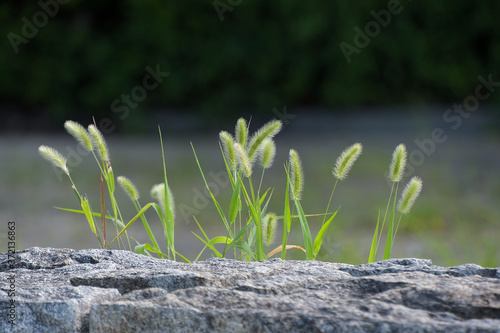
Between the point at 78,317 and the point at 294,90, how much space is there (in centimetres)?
486

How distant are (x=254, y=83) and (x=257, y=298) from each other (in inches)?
193

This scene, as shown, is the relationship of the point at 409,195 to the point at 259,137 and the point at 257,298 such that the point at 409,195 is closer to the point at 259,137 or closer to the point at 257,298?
the point at 259,137

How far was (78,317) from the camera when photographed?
3.45 ft

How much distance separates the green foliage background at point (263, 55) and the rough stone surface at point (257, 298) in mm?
4389

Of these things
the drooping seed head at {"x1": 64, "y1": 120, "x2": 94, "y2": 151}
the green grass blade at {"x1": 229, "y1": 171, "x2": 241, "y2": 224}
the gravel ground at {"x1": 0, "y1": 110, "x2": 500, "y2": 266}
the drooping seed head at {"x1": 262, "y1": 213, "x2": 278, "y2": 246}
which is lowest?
the drooping seed head at {"x1": 262, "y1": 213, "x2": 278, "y2": 246}

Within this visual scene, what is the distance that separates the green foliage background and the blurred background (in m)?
0.01

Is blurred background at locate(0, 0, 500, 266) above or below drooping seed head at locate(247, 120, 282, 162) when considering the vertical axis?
above

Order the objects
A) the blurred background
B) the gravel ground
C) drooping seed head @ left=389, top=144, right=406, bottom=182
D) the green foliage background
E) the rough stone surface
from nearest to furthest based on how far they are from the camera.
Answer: the rough stone surface, drooping seed head @ left=389, top=144, right=406, bottom=182, the gravel ground, the blurred background, the green foliage background

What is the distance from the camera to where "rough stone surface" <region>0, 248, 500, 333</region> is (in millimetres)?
959

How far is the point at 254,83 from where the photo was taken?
230 inches

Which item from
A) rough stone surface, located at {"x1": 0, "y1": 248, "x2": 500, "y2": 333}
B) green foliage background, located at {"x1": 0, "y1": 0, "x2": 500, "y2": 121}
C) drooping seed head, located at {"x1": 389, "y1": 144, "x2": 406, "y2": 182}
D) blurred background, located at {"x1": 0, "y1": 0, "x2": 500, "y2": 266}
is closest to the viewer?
rough stone surface, located at {"x1": 0, "y1": 248, "x2": 500, "y2": 333}

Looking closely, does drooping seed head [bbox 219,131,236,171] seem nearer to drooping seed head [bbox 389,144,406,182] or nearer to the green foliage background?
drooping seed head [bbox 389,144,406,182]

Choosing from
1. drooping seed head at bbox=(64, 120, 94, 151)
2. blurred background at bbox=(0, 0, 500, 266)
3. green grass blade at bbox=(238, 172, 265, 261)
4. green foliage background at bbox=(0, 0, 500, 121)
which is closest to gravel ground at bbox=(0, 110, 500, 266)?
blurred background at bbox=(0, 0, 500, 266)

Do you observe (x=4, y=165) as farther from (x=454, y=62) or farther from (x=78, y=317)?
(x=78, y=317)
